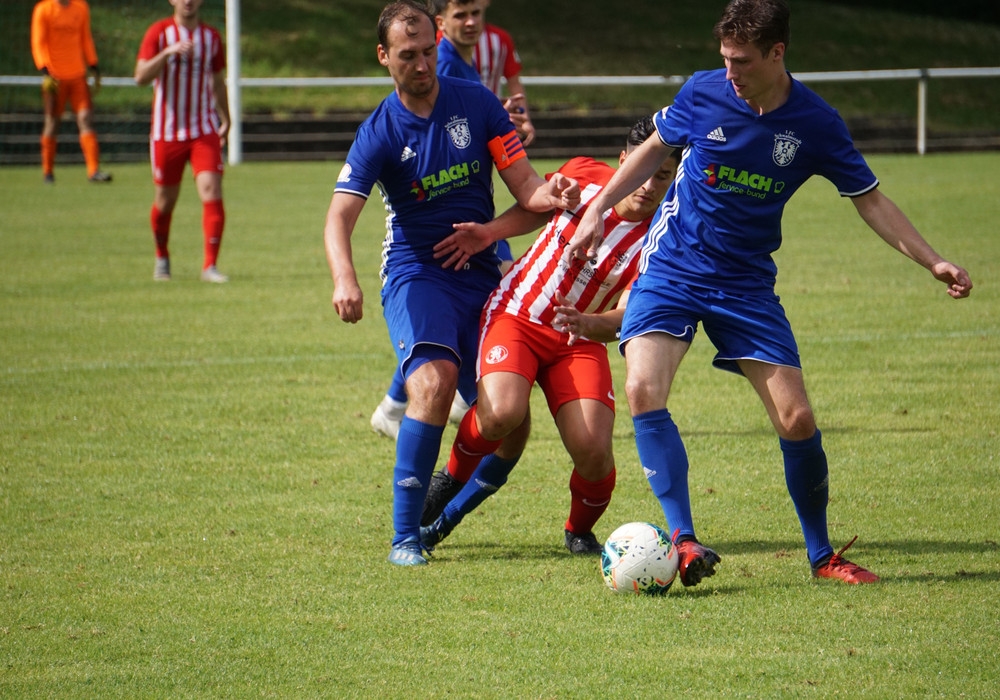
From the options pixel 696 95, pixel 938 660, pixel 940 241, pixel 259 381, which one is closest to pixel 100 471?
pixel 259 381

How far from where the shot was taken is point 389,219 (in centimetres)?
507

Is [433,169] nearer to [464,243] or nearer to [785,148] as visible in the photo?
[464,243]

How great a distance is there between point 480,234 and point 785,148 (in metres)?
1.21

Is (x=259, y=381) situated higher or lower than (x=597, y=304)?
lower

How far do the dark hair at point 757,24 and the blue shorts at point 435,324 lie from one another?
1455 mm

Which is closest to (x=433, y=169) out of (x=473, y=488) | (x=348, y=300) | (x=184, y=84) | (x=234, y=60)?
(x=348, y=300)

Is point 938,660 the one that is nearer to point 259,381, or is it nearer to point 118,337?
point 259,381

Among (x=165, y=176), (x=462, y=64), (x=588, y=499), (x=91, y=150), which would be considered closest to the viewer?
(x=588, y=499)

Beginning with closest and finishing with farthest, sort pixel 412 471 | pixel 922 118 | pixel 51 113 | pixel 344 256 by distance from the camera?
pixel 344 256, pixel 412 471, pixel 51 113, pixel 922 118

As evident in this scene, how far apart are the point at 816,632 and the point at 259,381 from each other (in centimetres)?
463

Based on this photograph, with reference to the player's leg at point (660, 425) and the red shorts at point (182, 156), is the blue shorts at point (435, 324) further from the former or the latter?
the red shorts at point (182, 156)

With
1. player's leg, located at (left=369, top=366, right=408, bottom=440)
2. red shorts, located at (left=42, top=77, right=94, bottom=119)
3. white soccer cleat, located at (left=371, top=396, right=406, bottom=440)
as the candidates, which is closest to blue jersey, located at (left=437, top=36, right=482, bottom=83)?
player's leg, located at (left=369, top=366, right=408, bottom=440)

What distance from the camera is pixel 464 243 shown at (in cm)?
489

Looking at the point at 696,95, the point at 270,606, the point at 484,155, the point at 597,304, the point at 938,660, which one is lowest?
the point at 270,606
